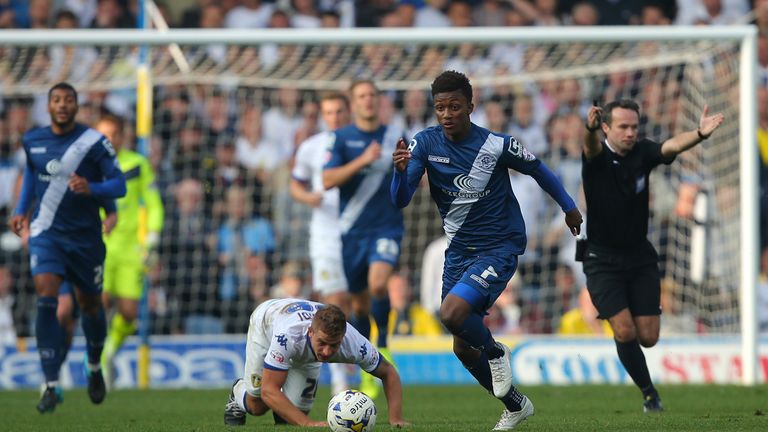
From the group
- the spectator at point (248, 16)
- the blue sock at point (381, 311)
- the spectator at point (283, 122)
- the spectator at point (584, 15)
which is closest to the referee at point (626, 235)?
the blue sock at point (381, 311)

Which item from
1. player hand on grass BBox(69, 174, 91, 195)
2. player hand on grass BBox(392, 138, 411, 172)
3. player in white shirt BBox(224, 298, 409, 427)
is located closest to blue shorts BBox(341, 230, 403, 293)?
player hand on grass BBox(69, 174, 91, 195)

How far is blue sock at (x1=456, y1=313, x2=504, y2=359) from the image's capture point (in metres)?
7.98

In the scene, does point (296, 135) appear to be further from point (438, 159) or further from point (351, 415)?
point (351, 415)

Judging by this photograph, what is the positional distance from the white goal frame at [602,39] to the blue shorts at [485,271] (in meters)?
6.26

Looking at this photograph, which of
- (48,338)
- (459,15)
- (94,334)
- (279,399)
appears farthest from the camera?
(459,15)

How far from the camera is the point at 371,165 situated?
12.5 m

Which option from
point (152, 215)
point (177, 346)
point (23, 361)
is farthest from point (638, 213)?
point (23, 361)

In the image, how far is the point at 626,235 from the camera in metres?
9.84

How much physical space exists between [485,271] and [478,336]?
1.40 feet

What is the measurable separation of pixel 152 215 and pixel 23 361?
2.84m

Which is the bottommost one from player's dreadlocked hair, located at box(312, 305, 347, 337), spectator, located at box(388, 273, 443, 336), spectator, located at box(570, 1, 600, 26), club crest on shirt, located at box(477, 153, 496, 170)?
spectator, located at box(388, 273, 443, 336)

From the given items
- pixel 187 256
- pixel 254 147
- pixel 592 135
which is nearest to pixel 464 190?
pixel 592 135

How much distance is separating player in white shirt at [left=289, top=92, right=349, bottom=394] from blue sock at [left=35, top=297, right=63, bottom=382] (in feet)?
9.54

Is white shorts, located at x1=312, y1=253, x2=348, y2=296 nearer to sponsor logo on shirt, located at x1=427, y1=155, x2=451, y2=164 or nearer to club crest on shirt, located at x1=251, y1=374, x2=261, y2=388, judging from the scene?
club crest on shirt, located at x1=251, y1=374, x2=261, y2=388
